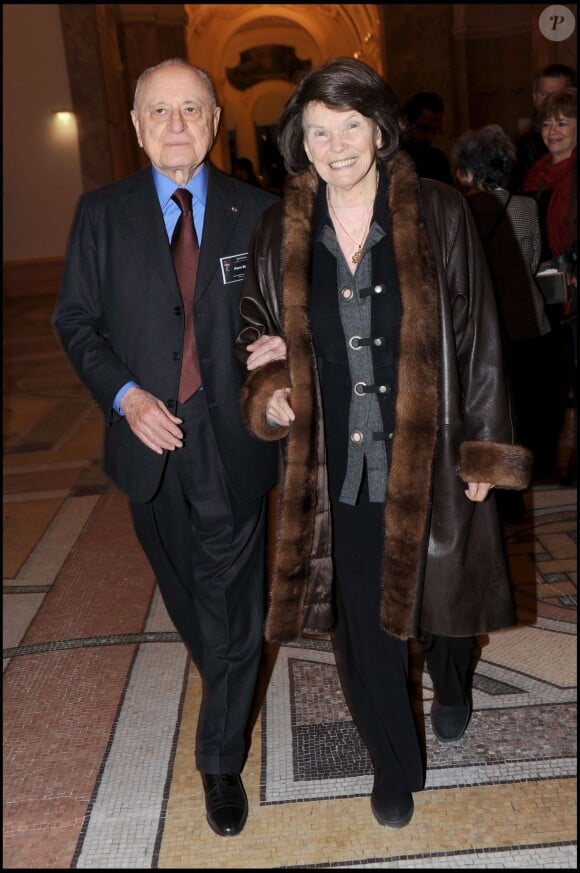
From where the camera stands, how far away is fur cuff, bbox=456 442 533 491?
2.33 meters

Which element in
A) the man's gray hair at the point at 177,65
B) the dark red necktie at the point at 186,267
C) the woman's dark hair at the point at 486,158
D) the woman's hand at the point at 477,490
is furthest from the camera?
the woman's dark hair at the point at 486,158

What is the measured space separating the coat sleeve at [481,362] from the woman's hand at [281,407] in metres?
Result: 0.42

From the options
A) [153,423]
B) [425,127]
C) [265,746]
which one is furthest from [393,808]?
[425,127]

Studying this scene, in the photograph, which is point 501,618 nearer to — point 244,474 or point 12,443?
point 244,474

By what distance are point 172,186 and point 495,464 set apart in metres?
1.13

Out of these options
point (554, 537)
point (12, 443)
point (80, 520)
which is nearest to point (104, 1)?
point (12, 443)

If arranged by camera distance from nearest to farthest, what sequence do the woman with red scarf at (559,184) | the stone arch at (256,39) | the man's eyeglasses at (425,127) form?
the woman with red scarf at (559,184), the man's eyeglasses at (425,127), the stone arch at (256,39)

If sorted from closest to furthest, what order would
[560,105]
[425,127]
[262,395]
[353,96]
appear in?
[353,96]
[262,395]
[560,105]
[425,127]

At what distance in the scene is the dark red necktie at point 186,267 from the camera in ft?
8.67

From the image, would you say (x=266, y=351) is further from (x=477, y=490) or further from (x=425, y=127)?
(x=425, y=127)

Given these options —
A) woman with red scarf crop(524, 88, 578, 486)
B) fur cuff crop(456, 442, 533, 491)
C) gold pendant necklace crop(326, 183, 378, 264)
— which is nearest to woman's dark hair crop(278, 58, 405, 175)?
A: gold pendant necklace crop(326, 183, 378, 264)

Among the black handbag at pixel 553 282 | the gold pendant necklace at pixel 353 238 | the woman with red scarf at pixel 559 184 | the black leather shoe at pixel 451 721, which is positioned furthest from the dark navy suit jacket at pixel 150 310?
the woman with red scarf at pixel 559 184

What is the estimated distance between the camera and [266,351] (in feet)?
8.00

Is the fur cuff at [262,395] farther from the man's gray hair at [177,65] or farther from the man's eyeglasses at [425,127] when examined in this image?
the man's eyeglasses at [425,127]
